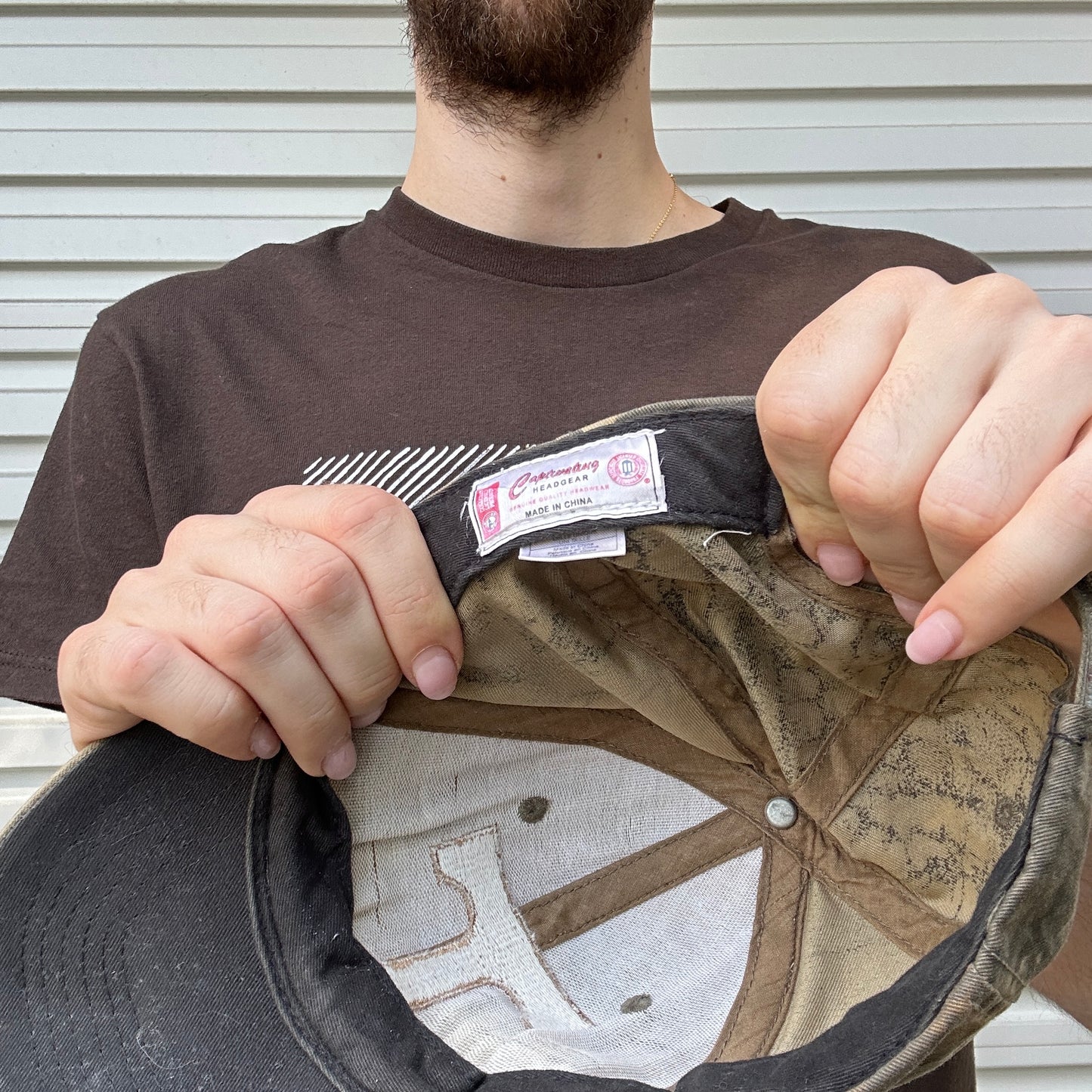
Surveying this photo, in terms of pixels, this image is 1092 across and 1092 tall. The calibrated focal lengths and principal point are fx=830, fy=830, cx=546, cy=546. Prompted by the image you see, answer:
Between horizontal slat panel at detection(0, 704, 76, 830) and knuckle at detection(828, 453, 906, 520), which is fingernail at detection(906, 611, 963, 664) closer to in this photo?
knuckle at detection(828, 453, 906, 520)

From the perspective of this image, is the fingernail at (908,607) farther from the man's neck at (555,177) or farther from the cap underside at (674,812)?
the man's neck at (555,177)

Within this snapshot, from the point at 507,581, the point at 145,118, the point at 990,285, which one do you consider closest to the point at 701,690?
the point at 507,581

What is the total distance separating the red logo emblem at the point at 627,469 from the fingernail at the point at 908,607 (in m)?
0.19

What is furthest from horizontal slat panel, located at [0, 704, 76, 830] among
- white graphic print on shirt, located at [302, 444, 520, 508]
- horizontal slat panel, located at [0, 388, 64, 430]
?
white graphic print on shirt, located at [302, 444, 520, 508]

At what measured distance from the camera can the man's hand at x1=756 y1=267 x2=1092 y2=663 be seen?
45cm

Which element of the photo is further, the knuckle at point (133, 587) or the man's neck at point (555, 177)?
the man's neck at point (555, 177)

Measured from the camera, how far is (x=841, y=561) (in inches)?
22.0

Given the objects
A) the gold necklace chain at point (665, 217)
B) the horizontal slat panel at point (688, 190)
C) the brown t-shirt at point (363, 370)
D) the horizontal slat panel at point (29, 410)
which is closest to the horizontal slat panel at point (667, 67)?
the horizontal slat panel at point (688, 190)

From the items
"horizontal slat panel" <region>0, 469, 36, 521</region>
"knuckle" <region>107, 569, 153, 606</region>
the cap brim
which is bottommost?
"horizontal slat panel" <region>0, 469, 36, 521</region>

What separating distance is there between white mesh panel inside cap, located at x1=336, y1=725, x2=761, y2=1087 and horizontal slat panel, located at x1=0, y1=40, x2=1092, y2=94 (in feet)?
5.87

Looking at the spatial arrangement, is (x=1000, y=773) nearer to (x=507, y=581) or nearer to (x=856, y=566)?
(x=856, y=566)

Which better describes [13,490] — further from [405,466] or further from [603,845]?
[603,845]

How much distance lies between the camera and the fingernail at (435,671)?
60 centimetres

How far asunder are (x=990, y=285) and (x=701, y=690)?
43cm
